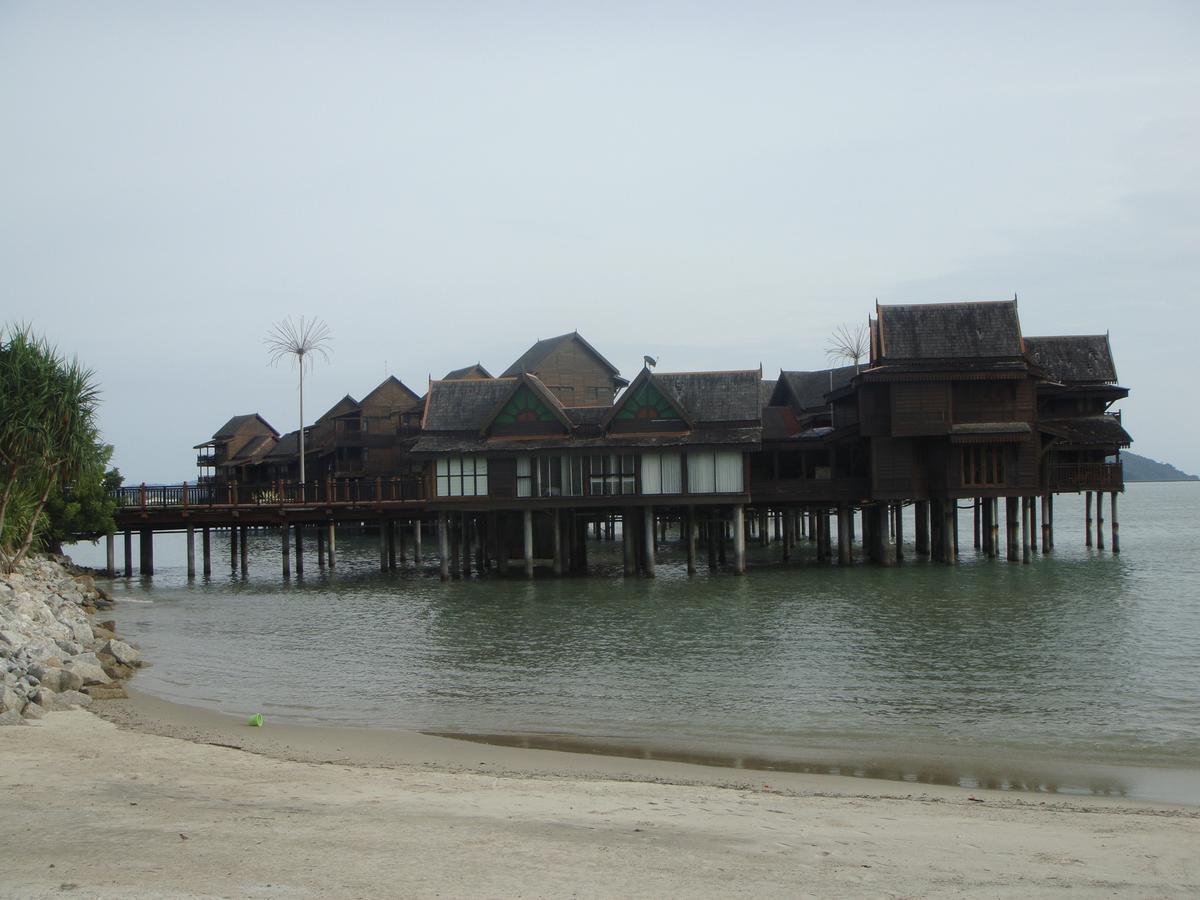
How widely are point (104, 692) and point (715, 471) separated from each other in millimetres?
25100

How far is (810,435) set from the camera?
45.0 metres

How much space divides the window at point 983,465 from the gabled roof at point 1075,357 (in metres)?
10.3

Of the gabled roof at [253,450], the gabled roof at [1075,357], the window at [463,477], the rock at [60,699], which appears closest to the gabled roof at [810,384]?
the gabled roof at [1075,357]

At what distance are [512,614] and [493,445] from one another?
402 inches

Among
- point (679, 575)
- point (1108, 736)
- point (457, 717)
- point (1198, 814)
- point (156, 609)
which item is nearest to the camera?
point (1198, 814)

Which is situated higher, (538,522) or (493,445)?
(493,445)

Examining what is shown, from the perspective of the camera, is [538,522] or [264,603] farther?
[538,522]

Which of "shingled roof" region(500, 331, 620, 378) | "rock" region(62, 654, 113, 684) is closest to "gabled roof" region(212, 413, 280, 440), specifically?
"shingled roof" region(500, 331, 620, 378)

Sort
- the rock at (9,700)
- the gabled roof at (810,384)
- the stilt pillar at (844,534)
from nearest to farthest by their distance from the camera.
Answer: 1. the rock at (9,700)
2. the stilt pillar at (844,534)
3. the gabled roof at (810,384)

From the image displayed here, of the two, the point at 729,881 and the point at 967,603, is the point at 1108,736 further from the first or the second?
the point at 967,603

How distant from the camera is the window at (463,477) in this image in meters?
41.7

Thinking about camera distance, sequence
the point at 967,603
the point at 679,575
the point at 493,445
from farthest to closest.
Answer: the point at 679,575, the point at 493,445, the point at 967,603

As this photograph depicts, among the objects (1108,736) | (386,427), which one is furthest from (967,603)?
(386,427)

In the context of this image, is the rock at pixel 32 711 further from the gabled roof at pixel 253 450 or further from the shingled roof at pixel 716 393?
the gabled roof at pixel 253 450
